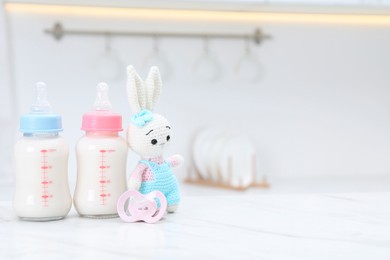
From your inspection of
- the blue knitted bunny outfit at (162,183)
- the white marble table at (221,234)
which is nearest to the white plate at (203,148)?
the white marble table at (221,234)

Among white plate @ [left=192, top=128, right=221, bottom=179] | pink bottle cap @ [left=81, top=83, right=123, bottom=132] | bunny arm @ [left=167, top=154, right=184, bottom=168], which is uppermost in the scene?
pink bottle cap @ [left=81, top=83, right=123, bottom=132]

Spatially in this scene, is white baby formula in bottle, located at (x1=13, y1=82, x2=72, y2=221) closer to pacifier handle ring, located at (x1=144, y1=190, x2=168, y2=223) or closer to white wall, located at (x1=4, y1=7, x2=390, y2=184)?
pacifier handle ring, located at (x1=144, y1=190, x2=168, y2=223)

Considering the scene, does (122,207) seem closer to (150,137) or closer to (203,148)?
(150,137)

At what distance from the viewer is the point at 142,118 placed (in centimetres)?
103

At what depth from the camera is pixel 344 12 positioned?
2.37 m

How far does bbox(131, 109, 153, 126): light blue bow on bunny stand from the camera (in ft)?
3.37

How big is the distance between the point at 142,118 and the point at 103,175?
4.7 inches

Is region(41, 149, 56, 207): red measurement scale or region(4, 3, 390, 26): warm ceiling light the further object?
region(4, 3, 390, 26): warm ceiling light

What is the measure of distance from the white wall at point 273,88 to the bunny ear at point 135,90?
1299 mm

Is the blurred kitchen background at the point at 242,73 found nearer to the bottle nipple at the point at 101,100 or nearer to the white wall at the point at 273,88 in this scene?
the white wall at the point at 273,88

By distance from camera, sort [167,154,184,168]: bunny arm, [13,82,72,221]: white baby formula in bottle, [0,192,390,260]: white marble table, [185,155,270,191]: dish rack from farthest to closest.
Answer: [185,155,270,191]: dish rack, [167,154,184,168]: bunny arm, [13,82,72,221]: white baby formula in bottle, [0,192,390,260]: white marble table

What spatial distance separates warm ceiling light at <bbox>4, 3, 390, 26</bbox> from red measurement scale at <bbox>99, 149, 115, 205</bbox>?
1.41m

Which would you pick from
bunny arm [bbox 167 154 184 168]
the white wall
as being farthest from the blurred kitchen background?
bunny arm [bbox 167 154 184 168]

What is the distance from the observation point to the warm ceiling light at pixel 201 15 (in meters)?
2.31
